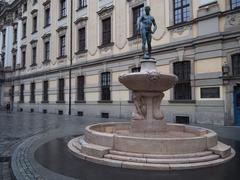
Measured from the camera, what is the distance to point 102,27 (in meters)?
21.4

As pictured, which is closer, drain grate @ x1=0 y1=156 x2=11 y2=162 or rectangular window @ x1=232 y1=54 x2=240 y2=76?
drain grate @ x1=0 y1=156 x2=11 y2=162

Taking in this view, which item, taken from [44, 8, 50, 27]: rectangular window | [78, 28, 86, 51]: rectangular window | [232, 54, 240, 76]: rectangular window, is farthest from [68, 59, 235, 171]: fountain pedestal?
[44, 8, 50, 27]: rectangular window

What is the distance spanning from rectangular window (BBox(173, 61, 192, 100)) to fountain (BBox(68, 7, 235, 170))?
7556 millimetres

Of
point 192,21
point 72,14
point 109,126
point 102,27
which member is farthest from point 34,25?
point 109,126

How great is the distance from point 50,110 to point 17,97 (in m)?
10.9

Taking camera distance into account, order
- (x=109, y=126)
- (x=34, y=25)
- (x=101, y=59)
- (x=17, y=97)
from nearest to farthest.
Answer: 1. (x=109, y=126)
2. (x=101, y=59)
3. (x=34, y=25)
4. (x=17, y=97)

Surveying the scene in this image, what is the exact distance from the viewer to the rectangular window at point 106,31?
68.3 ft

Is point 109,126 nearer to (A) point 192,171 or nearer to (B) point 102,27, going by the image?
(A) point 192,171

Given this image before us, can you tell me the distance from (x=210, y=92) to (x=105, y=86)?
29.1 feet

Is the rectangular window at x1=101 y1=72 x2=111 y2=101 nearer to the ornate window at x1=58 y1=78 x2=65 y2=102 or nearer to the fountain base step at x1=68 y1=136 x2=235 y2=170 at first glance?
the ornate window at x1=58 y1=78 x2=65 y2=102

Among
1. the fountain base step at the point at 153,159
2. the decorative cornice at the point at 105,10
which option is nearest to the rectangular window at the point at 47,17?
the decorative cornice at the point at 105,10

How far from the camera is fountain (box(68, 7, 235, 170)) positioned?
227 inches

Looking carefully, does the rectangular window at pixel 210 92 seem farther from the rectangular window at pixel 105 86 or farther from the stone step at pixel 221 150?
the rectangular window at pixel 105 86

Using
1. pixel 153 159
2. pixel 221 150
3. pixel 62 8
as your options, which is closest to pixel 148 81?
pixel 153 159
